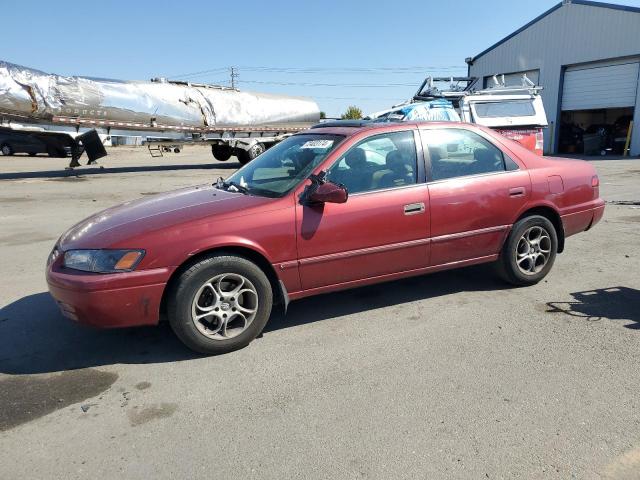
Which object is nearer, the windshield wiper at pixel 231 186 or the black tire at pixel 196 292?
the black tire at pixel 196 292

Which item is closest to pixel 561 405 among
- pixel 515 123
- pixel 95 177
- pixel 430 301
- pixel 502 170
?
pixel 430 301

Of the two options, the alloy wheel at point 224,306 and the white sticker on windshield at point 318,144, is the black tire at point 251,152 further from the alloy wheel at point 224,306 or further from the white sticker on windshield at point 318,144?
the alloy wheel at point 224,306

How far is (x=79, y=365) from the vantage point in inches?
134

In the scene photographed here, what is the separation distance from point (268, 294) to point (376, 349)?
864 millimetres

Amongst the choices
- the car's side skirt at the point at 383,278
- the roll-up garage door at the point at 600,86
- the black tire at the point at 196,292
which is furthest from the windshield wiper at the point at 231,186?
the roll-up garage door at the point at 600,86

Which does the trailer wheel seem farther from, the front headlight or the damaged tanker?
the front headlight

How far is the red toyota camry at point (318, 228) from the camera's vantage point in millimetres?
3314

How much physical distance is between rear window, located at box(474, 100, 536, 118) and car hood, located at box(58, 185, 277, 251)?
1087 cm

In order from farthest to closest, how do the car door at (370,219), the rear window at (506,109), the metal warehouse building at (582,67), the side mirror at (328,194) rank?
the metal warehouse building at (582,67) < the rear window at (506,109) < the car door at (370,219) < the side mirror at (328,194)

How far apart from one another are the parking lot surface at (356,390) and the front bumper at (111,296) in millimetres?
352

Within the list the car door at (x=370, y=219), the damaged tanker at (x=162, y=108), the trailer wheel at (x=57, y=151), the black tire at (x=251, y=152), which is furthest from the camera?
the black tire at (x=251, y=152)

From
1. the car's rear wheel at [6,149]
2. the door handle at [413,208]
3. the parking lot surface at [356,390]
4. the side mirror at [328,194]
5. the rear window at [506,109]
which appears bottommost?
the parking lot surface at [356,390]

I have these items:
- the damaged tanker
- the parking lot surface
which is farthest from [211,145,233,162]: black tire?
the parking lot surface

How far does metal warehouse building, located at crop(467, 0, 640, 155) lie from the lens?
23.3m
